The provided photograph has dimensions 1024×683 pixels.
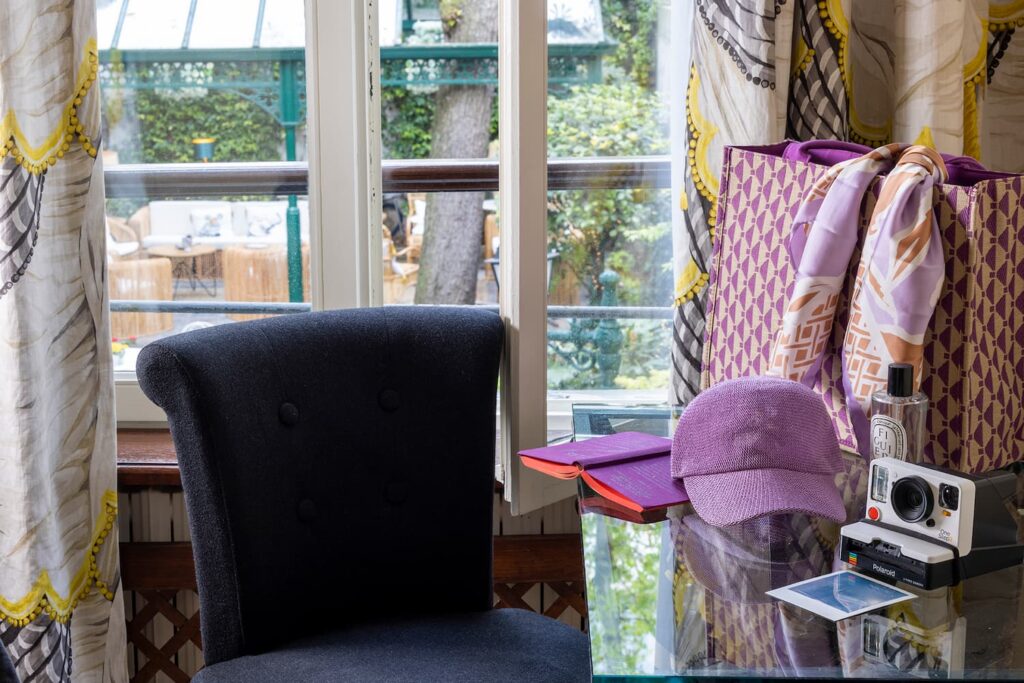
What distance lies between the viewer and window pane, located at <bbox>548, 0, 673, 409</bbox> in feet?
5.73

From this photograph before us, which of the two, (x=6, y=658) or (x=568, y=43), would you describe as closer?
(x=6, y=658)

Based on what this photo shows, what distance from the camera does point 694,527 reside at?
1.02 metres

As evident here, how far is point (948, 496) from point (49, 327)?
125 cm

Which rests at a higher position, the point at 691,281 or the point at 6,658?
the point at 691,281

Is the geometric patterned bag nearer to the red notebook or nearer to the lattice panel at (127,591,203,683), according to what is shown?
the red notebook

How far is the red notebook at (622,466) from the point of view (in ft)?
3.53

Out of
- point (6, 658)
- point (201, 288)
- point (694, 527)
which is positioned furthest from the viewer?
point (201, 288)

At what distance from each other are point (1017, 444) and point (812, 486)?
0.32m

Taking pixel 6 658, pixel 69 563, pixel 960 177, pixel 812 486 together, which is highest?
pixel 960 177

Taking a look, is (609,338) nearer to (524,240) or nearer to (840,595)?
(524,240)

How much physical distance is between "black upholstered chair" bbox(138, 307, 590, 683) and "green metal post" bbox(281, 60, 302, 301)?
19.6 inches

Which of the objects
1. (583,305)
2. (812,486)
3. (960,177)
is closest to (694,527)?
(812,486)

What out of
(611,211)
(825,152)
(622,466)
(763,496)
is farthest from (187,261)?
(763,496)

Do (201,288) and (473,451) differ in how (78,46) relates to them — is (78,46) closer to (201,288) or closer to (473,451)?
(201,288)
